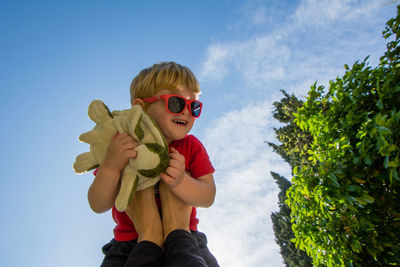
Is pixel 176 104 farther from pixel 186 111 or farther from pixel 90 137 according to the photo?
pixel 90 137

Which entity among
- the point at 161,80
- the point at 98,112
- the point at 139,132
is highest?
the point at 161,80

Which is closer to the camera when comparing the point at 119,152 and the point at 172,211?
the point at 119,152

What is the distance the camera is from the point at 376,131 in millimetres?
1479

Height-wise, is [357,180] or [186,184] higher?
[186,184]

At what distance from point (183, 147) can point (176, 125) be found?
1.01 ft

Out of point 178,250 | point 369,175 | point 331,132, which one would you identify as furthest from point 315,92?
point 178,250

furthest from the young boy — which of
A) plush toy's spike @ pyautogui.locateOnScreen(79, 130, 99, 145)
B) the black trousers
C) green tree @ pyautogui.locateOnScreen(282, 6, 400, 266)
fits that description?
green tree @ pyautogui.locateOnScreen(282, 6, 400, 266)

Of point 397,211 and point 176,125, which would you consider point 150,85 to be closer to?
point 176,125

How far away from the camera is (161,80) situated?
1.85 metres

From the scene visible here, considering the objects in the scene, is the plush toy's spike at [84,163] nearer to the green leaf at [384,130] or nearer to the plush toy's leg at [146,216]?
the plush toy's leg at [146,216]

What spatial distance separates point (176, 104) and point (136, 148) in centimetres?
54

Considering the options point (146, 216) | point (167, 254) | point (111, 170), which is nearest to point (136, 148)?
point (111, 170)

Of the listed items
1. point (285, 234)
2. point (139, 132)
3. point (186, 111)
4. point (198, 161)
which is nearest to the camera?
point (139, 132)

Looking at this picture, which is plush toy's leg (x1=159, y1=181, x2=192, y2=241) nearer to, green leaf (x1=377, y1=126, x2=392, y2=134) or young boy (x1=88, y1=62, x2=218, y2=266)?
young boy (x1=88, y1=62, x2=218, y2=266)
